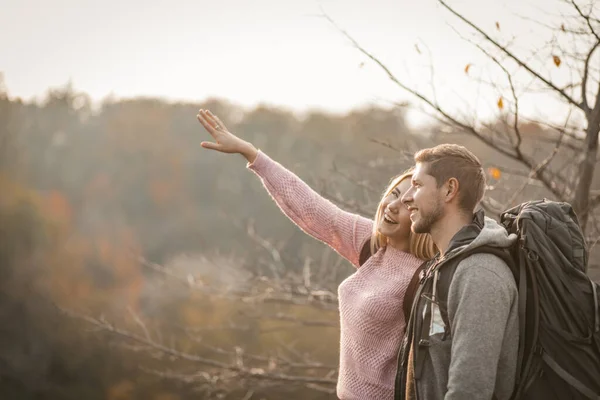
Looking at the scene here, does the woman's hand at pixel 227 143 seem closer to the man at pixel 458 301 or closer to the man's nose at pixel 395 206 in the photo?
the man's nose at pixel 395 206

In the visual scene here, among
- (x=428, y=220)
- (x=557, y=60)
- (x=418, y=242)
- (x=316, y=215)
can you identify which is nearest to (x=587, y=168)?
(x=557, y=60)

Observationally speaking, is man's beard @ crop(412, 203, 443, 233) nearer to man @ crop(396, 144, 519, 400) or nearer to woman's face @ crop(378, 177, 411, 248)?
man @ crop(396, 144, 519, 400)

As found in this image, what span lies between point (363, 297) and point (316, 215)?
16.4 inches

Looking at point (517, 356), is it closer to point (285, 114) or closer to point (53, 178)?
point (285, 114)

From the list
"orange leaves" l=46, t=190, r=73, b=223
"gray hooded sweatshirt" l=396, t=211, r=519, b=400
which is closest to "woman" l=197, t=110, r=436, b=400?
"gray hooded sweatshirt" l=396, t=211, r=519, b=400

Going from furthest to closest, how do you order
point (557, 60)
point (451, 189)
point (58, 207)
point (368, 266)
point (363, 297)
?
point (58, 207)
point (557, 60)
point (368, 266)
point (363, 297)
point (451, 189)

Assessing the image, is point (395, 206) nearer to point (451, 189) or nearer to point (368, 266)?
point (368, 266)

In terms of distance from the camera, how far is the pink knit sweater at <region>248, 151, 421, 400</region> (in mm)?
2334

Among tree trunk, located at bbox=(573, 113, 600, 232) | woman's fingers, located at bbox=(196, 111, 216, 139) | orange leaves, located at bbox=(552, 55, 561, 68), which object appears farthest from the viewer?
orange leaves, located at bbox=(552, 55, 561, 68)

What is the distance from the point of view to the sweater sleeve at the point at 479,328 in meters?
1.65

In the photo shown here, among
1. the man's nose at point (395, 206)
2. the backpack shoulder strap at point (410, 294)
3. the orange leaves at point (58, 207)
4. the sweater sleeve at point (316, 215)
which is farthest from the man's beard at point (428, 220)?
the orange leaves at point (58, 207)

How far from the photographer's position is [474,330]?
1.66m

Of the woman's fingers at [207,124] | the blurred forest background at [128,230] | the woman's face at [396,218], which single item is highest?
the woman's fingers at [207,124]

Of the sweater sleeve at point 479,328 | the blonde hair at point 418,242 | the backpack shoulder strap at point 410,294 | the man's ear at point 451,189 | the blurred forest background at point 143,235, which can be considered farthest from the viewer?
the blurred forest background at point 143,235
